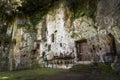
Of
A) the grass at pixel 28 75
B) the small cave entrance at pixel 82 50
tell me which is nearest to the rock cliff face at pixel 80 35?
the small cave entrance at pixel 82 50

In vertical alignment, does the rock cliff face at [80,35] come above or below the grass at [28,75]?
above

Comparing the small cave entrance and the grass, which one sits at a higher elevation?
the small cave entrance

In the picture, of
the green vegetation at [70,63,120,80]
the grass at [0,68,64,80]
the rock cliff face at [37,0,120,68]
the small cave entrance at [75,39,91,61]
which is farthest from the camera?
the small cave entrance at [75,39,91,61]

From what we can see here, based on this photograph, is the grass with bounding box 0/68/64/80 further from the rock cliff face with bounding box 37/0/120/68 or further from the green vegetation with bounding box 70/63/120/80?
the rock cliff face with bounding box 37/0/120/68

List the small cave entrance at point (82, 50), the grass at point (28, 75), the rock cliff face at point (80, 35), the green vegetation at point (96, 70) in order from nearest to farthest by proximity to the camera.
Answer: the green vegetation at point (96, 70)
the grass at point (28, 75)
the rock cliff face at point (80, 35)
the small cave entrance at point (82, 50)

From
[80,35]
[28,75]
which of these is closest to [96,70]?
[80,35]

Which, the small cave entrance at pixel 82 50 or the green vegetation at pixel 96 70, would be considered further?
the small cave entrance at pixel 82 50

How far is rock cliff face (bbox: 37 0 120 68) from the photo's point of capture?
36.9ft

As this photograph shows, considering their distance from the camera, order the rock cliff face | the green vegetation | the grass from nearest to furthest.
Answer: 1. the green vegetation
2. the grass
3. the rock cliff face

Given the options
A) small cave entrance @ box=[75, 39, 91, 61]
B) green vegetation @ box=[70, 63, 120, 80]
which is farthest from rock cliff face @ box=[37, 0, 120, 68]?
green vegetation @ box=[70, 63, 120, 80]

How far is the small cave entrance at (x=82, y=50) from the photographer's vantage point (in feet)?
43.2

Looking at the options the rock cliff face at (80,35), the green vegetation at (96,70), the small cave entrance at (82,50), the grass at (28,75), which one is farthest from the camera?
the small cave entrance at (82,50)

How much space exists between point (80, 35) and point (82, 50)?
116 centimetres

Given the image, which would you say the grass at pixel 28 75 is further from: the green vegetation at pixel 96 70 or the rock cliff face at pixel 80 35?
the rock cliff face at pixel 80 35
